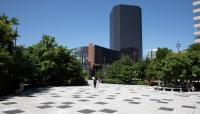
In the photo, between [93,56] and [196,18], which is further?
[93,56]

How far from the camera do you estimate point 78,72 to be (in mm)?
35594

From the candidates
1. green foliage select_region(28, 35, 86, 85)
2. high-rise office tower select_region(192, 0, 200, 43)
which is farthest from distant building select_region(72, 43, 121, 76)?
green foliage select_region(28, 35, 86, 85)

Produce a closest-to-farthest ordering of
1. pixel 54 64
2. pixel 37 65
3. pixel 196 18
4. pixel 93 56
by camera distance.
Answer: pixel 37 65
pixel 54 64
pixel 196 18
pixel 93 56

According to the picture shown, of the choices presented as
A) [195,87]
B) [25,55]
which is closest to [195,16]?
[195,87]

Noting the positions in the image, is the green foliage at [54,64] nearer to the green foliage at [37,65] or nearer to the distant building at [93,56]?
the green foliage at [37,65]

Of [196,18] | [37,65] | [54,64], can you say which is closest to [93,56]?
[196,18]

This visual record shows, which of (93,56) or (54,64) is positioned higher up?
(93,56)

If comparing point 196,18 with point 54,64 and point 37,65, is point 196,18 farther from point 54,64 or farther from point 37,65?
point 37,65

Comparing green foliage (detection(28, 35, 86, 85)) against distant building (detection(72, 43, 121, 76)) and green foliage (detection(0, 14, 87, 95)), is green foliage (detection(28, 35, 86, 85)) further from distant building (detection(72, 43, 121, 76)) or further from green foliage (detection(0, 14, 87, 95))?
distant building (detection(72, 43, 121, 76))

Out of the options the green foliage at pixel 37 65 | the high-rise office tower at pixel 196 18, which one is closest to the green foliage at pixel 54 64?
the green foliage at pixel 37 65

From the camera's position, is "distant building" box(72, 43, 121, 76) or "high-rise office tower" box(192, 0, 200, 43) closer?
"high-rise office tower" box(192, 0, 200, 43)

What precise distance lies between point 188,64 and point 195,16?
5731 cm

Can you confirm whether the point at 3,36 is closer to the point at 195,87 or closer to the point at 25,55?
the point at 25,55

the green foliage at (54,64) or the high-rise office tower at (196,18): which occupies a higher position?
the high-rise office tower at (196,18)
